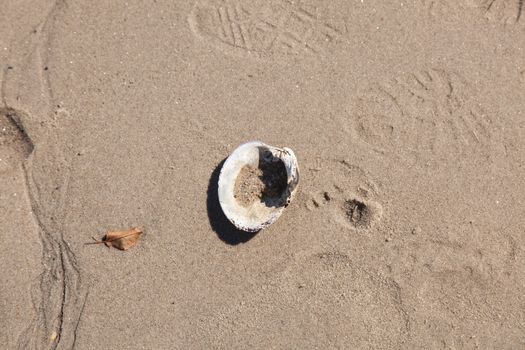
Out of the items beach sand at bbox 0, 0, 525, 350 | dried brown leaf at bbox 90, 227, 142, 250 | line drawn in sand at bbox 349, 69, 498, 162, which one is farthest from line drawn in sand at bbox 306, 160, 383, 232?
dried brown leaf at bbox 90, 227, 142, 250

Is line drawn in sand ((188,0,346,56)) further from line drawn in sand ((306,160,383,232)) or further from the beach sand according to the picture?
line drawn in sand ((306,160,383,232))

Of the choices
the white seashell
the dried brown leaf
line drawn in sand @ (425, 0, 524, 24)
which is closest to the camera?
the white seashell

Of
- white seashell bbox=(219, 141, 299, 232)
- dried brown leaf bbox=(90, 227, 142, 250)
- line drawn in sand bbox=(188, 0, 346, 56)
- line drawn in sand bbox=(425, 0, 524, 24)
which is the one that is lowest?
dried brown leaf bbox=(90, 227, 142, 250)

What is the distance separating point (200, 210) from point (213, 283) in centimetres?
51

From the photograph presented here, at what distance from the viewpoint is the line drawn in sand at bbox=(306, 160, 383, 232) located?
12.5 ft

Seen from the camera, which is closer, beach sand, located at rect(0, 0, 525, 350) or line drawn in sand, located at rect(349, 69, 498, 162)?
beach sand, located at rect(0, 0, 525, 350)

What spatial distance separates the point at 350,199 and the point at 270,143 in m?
0.69

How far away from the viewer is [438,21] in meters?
3.99

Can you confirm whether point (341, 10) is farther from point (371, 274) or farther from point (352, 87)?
point (371, 274)

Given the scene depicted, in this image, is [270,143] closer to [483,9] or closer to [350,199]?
[350,199]

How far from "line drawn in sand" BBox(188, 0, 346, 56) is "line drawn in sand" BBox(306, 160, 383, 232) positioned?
0.94 m

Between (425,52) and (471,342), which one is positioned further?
(425,52)

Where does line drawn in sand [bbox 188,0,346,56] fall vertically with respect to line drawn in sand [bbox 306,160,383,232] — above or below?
above

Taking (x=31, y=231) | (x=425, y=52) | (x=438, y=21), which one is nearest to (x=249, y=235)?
(x=31, y=231)
